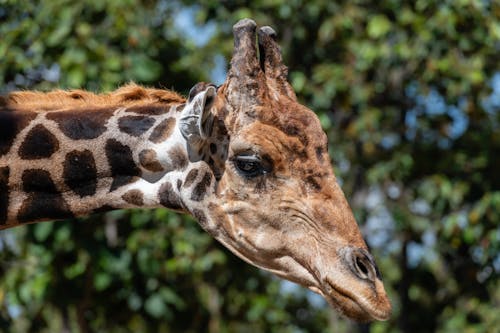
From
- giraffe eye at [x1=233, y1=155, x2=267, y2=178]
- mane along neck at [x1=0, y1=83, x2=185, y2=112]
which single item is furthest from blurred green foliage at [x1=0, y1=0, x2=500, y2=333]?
giraffe eye at [x1=233, y1=155, x2=267, y2=178]

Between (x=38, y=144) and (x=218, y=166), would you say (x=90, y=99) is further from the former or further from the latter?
(x=218, y=166)

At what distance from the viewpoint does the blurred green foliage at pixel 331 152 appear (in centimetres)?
1065

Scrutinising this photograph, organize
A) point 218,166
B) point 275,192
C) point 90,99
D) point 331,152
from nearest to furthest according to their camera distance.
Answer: point 275,192 < point 218,166 < point 90,99 < point 331,152

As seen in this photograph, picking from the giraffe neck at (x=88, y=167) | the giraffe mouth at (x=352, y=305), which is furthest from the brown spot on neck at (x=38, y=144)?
the giraffe mouth at (x=352, y=305)

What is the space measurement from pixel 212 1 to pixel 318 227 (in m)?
A: 7.48

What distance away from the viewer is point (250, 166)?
5.66 meters

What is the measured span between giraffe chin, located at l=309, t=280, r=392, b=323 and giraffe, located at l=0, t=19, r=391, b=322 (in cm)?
2

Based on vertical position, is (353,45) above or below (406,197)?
above

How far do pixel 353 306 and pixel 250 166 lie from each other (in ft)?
3.08

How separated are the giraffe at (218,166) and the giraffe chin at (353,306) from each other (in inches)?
0.6

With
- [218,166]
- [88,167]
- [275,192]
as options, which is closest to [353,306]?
[275,192]

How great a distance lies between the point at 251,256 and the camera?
574 cm

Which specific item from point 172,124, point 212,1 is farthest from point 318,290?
point 212,1

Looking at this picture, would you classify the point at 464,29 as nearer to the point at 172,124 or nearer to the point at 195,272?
the point at 195,272
